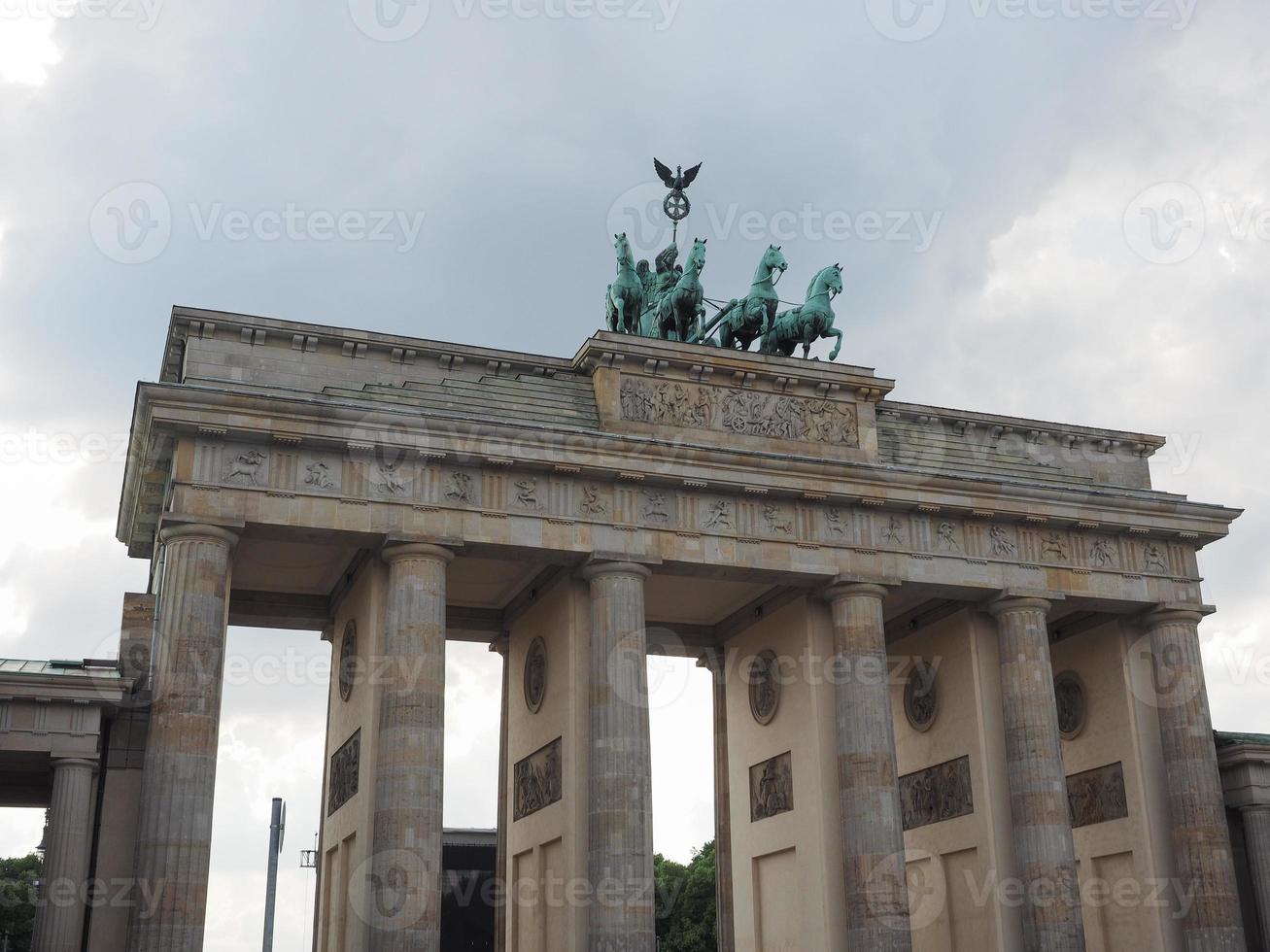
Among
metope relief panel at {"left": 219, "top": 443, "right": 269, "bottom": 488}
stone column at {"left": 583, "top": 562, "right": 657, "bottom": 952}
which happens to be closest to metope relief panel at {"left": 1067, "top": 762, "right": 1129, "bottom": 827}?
stone column at {"left": 583, "top": 562, "right": 657, "bottom": 952}

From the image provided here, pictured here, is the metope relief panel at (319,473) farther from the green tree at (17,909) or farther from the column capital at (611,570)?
the green tree at (17,909)

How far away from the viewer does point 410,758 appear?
26312mm

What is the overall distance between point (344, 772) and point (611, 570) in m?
7.44

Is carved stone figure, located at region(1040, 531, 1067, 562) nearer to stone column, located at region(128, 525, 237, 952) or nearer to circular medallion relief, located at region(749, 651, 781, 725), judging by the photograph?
circular medallion relief, located at region(749, 651, 781, 725)

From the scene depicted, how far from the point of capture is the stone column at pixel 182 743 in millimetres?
23672

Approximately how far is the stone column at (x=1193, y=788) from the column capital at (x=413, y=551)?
1804 cm

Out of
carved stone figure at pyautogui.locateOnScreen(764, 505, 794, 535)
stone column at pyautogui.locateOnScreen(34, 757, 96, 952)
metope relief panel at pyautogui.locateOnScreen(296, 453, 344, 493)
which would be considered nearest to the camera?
stone column at pyautogui.locateOnScreen(34, 757, 96, 952)

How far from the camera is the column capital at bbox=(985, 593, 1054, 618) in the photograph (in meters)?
32.2

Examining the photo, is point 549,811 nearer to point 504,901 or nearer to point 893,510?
point 504,901

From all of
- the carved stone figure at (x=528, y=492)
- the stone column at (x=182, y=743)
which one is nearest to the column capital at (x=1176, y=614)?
the carved stone figure at (x=528, y=492)

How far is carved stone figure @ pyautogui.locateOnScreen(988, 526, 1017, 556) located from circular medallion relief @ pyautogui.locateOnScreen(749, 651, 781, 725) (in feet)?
19.6

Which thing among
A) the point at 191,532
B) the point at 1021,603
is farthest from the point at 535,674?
the point at 1021,603

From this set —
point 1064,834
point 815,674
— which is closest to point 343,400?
point 815,674

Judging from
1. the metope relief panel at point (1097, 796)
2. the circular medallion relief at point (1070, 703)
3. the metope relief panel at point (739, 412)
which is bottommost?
the metope relief panel at point (1097, 796)
